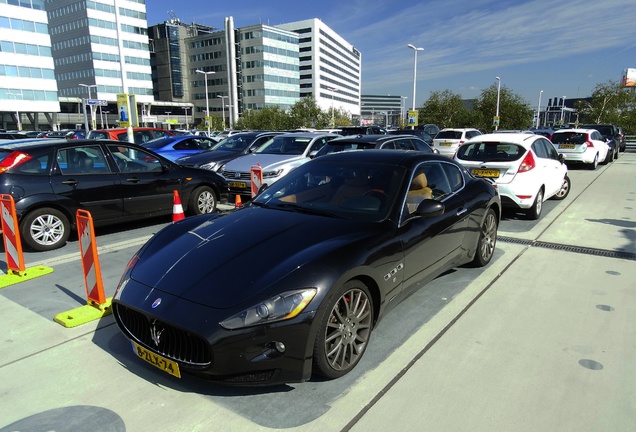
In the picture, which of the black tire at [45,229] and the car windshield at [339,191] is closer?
the car windshield at [339,191]

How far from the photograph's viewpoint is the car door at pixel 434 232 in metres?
3.61

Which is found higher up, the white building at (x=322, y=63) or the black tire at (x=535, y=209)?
the white building at (x=322, y=63)

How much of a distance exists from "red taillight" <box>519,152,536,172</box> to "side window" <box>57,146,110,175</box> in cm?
714

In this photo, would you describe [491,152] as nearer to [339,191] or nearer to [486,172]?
[486,172]

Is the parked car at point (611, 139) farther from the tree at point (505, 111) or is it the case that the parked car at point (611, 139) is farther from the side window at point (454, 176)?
the tree at point (505, 111)

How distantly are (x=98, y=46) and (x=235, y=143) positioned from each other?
84.1 metres

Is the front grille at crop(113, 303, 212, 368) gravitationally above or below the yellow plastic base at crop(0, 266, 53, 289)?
above

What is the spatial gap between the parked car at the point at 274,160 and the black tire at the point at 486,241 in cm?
540

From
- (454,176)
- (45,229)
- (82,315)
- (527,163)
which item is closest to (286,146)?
(527,163)

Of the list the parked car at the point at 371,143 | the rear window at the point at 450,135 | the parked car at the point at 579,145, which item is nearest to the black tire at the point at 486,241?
the parked car at the point at 371,143

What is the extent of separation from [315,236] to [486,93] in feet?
177

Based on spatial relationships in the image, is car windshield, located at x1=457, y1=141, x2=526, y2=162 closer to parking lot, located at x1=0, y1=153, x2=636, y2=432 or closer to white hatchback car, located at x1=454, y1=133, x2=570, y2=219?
white hatchback car, located at x1=454, y1=133, x2=570, y2=219

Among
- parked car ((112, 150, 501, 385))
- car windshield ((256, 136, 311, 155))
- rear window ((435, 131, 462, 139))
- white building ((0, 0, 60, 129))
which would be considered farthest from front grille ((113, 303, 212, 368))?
white building ((0, 0, 60, 129))

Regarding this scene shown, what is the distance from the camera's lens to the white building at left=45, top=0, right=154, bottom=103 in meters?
81.1
